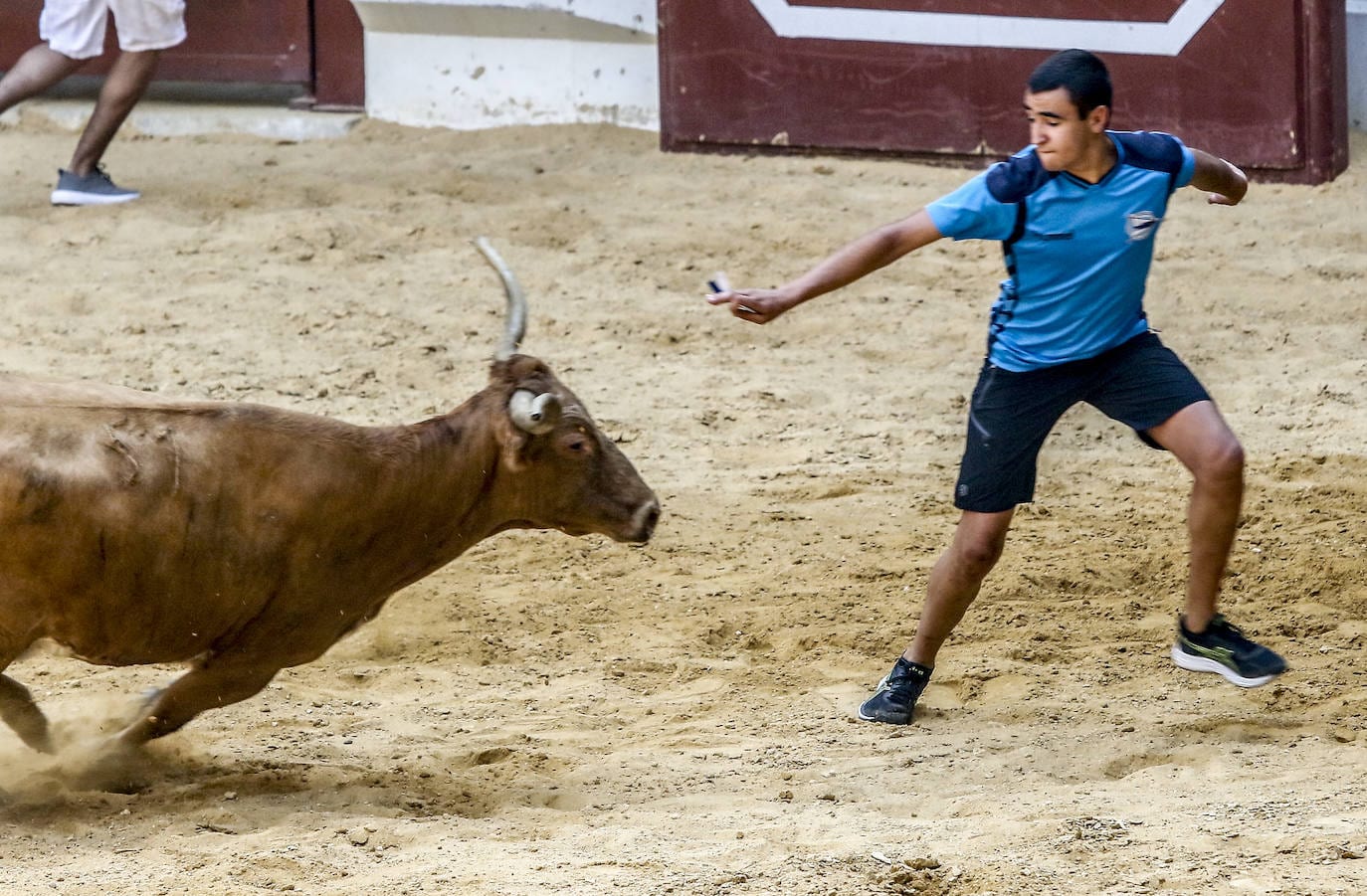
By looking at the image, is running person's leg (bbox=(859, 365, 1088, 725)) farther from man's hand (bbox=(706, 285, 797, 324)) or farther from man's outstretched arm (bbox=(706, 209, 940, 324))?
man's hand (bbox=(706, 285, 797, 324))

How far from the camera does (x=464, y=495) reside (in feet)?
16.5

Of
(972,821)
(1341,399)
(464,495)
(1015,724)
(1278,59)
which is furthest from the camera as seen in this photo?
(1278,59)

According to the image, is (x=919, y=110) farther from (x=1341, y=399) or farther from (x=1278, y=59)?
(x=1341, y=399)

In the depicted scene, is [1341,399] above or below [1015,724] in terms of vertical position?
above

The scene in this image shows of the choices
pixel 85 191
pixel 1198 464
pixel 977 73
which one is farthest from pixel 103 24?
pixel 1198 464

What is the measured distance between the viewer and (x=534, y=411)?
486cm

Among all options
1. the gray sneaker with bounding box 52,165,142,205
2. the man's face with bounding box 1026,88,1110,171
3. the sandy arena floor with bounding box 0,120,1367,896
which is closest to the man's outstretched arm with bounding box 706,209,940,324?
the man's face with bounding box 1026,88,1110,171

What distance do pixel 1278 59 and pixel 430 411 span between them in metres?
4.86

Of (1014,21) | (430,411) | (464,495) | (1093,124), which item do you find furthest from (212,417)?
(1014,21)

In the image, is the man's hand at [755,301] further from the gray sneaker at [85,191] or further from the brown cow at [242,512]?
the gray sneaker at [85,191]

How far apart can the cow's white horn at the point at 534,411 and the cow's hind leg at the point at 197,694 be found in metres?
0.92

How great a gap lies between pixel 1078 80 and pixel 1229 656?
62.2 inches

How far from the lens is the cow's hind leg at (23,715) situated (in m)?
5.08

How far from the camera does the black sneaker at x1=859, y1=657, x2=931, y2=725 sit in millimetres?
5422
